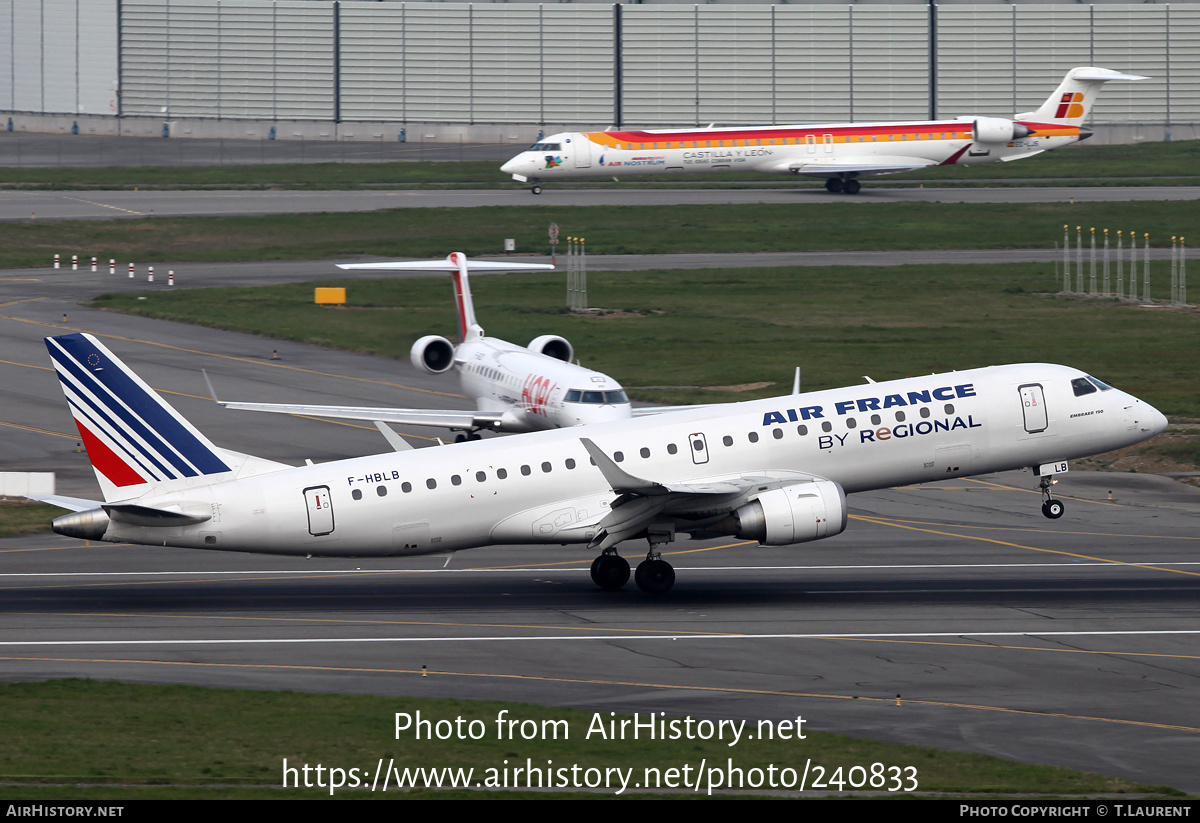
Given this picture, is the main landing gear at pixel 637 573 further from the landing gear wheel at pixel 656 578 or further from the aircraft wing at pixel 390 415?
the aircraft wing at pixel 390 415

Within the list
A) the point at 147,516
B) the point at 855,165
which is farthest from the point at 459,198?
the point at 147,516

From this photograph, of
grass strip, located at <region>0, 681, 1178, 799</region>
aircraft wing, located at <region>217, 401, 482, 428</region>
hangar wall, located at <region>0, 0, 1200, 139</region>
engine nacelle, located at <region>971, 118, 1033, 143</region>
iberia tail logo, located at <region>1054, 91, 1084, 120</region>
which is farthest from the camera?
hangar wall, located at <region>0, 0, 1200, 139</region>

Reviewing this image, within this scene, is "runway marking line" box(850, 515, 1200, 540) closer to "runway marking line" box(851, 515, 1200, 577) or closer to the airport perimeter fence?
"runway marking line" box(851, 515, 1200, 577)

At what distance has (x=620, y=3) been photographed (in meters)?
154

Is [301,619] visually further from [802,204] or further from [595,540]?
[802,204]

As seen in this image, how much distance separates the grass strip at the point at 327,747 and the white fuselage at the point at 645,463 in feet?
25.2

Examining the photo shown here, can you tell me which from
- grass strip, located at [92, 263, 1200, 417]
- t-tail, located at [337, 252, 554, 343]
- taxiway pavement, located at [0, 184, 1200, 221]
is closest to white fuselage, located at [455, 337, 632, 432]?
t-tail, located at [337, 252, 554, 343]

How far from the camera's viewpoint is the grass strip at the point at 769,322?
222 ft

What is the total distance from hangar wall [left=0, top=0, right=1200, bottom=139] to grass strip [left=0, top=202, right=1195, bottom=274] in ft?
133

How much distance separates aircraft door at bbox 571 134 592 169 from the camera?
389ft

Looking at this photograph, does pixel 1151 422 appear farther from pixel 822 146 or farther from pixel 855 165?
pixel 822 146

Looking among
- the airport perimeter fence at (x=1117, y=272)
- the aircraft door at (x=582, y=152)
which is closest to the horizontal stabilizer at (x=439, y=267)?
the airport perimeter fence at (x=1117, y=272)
